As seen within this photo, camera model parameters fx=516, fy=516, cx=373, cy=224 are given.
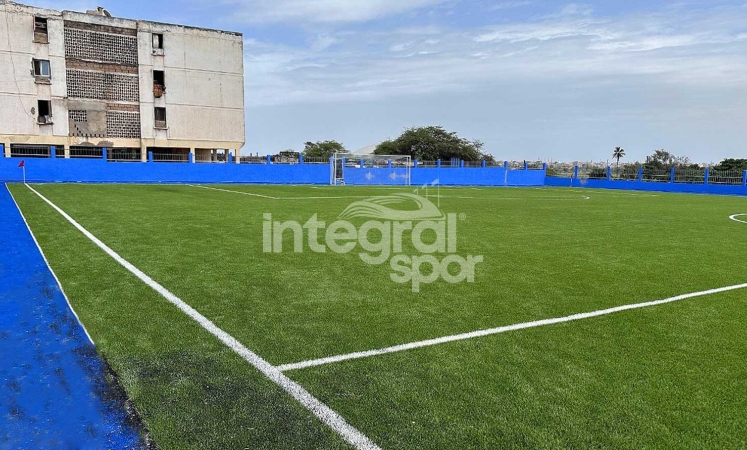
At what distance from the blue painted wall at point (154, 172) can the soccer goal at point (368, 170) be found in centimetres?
101

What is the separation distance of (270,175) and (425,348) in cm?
3382

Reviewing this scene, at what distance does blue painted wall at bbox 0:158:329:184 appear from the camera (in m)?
29.4

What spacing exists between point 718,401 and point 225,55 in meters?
49.0

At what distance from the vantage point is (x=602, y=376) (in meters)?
3.57

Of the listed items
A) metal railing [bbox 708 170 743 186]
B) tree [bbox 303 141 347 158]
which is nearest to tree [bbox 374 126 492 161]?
tree [bbox 303 141 347 158]

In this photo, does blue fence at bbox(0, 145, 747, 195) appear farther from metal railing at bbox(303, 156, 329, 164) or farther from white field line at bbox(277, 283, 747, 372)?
white field line at bbox(277, 283, 747, 372)

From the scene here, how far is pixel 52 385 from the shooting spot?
10.8 feet

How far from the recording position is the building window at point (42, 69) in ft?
131

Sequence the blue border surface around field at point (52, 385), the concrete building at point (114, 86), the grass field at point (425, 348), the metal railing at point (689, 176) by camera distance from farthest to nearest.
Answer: the concrete building at point (114, 86) < the metal railing at point (689, 176) < the grass field at point (425, 348) < the blue border surface around field at point (52, 385)

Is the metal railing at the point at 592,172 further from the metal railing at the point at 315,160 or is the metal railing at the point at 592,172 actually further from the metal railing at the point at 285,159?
the metal railing at the point at 285,159

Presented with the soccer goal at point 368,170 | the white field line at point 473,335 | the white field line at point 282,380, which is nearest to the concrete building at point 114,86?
the soccer goal at point 368,170

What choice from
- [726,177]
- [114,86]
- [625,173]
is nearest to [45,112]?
[114,86]

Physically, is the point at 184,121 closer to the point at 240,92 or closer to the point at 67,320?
the point at 240,92

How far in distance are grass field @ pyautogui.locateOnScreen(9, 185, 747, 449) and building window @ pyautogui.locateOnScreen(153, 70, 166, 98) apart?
39206 millimetres
